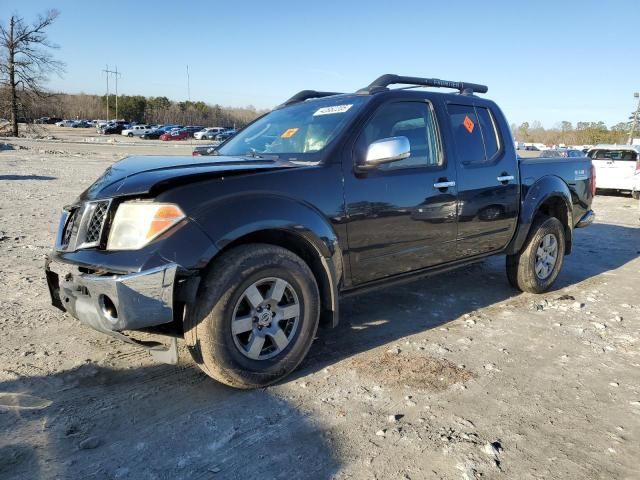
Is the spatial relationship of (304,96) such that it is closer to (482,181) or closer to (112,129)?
(482,181)

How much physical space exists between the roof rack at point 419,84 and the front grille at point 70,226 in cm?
231

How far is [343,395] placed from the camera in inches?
125

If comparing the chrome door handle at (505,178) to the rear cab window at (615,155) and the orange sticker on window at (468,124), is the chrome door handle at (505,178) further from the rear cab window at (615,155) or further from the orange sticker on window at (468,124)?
the rear cab window at (615,155)

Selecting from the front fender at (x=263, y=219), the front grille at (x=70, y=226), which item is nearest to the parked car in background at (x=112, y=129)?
the front grille at (x=70, y=226)

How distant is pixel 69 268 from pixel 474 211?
3259 millimetres

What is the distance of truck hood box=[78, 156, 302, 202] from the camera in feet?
9.61

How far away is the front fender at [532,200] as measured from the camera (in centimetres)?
514

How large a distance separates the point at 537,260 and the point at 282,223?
347cm

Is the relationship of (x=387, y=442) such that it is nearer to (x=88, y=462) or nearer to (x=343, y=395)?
(x=343, y=395)

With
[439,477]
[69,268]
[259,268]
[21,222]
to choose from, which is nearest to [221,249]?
[259,268]

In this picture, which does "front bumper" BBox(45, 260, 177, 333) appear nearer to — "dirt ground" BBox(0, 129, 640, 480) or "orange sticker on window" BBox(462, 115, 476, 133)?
"dirt ground" BBox(0, 129, 640, 480)

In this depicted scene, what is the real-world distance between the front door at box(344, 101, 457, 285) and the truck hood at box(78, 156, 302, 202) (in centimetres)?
57

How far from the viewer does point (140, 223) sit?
9.32ft

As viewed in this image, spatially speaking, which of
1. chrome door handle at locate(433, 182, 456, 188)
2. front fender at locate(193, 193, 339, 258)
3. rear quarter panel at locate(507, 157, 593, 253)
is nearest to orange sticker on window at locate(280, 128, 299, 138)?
front fender at locate(193, 193, 339, 258)
